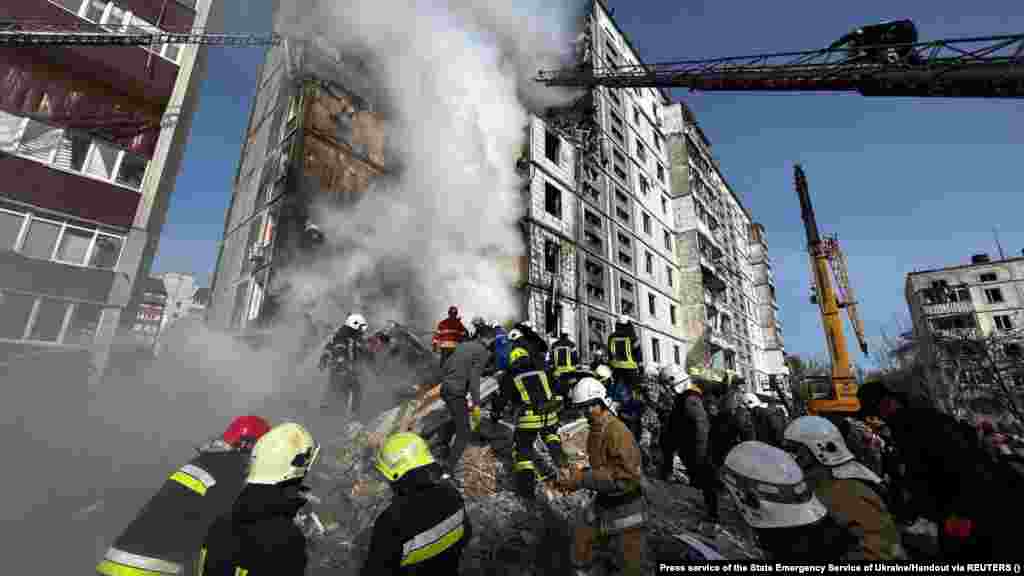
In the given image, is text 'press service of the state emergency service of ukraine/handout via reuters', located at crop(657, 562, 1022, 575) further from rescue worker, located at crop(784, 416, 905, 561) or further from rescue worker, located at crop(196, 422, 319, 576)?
rescue worker, located at crop(196, 422, 319, 576)

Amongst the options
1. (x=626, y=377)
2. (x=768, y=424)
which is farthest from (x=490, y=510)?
(x=768, y=424)

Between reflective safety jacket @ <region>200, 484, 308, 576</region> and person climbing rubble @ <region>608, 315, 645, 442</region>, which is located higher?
person climbing rubble @ <region>608, 315, 645, 442</region>

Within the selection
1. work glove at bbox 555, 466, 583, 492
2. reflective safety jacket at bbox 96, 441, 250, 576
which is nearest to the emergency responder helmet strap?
reflective safety jacket at bbox 96, 441, 250, 576

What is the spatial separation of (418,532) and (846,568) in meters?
2.01

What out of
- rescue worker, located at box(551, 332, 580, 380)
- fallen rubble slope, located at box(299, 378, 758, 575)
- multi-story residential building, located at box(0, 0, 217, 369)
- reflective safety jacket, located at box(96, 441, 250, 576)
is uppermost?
multi-story residential building, located at box(0, 0, 217, 369)

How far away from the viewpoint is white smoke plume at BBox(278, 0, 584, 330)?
13.1m

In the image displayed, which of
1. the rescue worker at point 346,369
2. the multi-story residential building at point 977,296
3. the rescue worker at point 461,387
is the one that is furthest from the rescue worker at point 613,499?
the multi-story residential building at point 977,296

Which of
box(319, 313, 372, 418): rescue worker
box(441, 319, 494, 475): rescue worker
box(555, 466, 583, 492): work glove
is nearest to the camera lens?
box(555, 466, 583, 492): work glove

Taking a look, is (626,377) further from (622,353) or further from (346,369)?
(346,369)

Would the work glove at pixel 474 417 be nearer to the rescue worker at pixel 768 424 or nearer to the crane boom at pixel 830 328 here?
the rescue worker at pixel 768 424

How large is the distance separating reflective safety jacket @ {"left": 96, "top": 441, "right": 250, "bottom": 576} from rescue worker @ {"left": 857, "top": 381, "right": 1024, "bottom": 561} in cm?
419

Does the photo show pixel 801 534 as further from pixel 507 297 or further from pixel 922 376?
pixel 922 376

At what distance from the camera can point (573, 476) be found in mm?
3146

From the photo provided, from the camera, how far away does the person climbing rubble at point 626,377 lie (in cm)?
698
